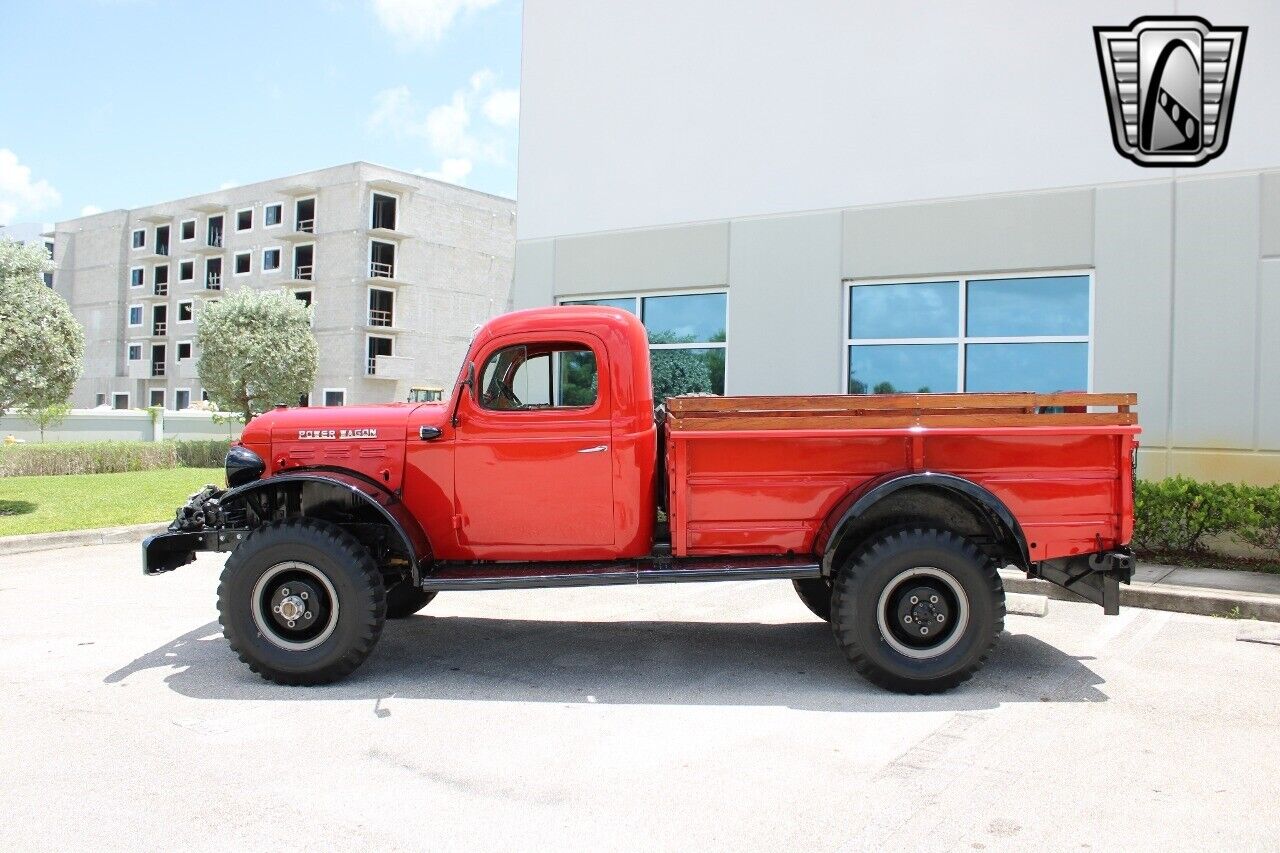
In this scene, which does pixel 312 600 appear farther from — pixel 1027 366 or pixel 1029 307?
pixel 1029 307

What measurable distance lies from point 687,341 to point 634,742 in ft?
26.2

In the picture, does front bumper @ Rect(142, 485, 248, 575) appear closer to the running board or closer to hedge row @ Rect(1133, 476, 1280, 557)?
the running board

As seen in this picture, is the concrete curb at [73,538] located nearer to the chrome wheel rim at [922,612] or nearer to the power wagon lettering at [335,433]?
the power wagon lettering at [335,433]

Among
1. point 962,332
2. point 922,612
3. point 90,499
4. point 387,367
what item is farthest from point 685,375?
point 387,367

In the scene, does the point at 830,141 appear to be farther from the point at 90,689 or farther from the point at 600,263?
the point at 90,689

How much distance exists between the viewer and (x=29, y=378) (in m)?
14.3

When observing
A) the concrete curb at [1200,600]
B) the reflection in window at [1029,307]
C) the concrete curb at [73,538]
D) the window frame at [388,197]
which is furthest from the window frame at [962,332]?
the window frame at [388,197]

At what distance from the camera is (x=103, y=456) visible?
24.2 metres

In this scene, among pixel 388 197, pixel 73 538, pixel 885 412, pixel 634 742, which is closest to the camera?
pixel 634 742

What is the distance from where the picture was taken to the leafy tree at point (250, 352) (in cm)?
3225

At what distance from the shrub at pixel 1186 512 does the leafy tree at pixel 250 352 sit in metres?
29.1

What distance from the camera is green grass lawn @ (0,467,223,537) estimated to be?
13016mm

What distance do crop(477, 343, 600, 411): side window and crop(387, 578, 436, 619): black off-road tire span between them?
Answer: 1.90 meters

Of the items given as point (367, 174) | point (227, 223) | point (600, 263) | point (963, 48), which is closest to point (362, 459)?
point (600, 263)
